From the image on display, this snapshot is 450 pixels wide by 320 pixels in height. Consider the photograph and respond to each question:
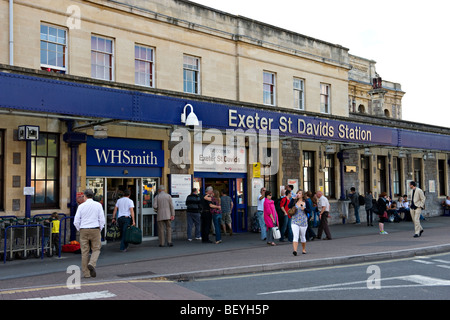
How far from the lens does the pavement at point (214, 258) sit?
9859 mm

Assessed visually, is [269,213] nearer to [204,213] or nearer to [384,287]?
[204,213]

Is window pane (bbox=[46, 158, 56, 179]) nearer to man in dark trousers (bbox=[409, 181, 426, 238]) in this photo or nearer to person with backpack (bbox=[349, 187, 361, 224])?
man in dark trousers (bbox=[409, 181, 426, 238])

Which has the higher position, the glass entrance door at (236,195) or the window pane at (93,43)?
the window pane at (93,43)

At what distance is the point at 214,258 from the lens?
12.0 metres

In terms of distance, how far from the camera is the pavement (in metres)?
9.86

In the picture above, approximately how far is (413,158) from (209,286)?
73.7 feet

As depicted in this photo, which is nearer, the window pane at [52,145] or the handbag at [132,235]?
the handbag at [132,235]

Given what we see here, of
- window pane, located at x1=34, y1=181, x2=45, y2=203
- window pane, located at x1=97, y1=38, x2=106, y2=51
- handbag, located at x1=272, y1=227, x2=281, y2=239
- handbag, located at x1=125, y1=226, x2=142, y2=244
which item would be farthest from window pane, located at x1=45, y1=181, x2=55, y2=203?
handbag, located at x1=272, y1=227, x2=281, y2=239

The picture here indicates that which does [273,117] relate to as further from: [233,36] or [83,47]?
[83,47]

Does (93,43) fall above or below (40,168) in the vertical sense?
above

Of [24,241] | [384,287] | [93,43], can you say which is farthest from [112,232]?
[384,287]

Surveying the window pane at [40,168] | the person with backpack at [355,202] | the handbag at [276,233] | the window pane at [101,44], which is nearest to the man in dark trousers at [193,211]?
the handbag at [276,233]

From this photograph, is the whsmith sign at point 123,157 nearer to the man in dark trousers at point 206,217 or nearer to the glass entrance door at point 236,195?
the man in dark trousers at point 206,217

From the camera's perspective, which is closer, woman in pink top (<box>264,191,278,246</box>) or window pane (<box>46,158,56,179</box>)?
window pane (<box>46,158,56,179</box>)
